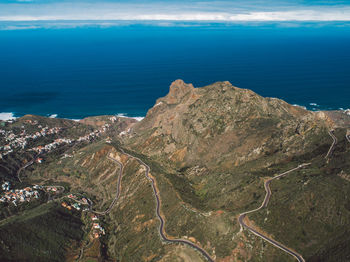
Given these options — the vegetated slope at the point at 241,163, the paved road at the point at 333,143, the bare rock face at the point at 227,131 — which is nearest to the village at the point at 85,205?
the vegetated slope at the point at 241,163

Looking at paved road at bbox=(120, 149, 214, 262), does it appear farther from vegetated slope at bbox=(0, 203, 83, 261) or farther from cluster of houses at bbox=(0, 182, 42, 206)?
cluster of houses at bbox=(0, 182, 42, 206)

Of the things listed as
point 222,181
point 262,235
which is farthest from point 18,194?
point 262,235

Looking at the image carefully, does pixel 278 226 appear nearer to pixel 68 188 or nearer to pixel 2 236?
pixel 2 236

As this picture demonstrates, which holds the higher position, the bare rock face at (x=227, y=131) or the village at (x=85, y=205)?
the bare rock face at (x=227, y=131)

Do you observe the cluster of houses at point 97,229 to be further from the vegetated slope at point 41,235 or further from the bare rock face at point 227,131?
the bare rock face at point 227,131

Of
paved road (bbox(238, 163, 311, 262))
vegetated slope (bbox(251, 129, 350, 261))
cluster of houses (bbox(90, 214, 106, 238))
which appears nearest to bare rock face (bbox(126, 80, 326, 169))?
paved road (bbox(238, 163, 311, 262))

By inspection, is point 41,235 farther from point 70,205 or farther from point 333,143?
point 333,143

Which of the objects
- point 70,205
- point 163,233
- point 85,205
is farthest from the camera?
point 85,205
